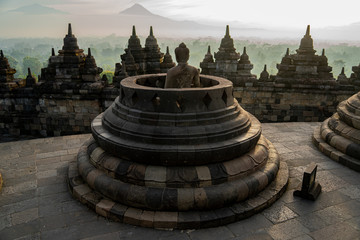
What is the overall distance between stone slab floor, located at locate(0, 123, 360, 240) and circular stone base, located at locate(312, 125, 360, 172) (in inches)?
6.2

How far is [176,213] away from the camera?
4832 mm

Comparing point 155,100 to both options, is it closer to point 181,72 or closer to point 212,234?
point 181,72

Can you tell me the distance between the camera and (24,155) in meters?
7.72

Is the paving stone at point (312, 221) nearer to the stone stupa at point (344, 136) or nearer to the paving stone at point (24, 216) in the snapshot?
the stone stupa at point (344, 136)

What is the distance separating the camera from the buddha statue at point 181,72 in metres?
6.13

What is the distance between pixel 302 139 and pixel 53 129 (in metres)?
11.8

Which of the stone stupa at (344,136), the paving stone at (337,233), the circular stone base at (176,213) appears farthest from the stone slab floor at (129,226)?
the stone stupa at (344,136)

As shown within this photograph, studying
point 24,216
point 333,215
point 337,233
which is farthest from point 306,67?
point 24,216

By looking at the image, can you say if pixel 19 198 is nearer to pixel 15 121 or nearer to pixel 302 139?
pixel 302 139

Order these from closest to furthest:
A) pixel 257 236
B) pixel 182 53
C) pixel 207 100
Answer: pixel 257 236 → pixel 207 100 → pixel 182 53

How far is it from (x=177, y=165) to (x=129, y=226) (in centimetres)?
140

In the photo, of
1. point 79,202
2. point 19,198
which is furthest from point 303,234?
point 19,198

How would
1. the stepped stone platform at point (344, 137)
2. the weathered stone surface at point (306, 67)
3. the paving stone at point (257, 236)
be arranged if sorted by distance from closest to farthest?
1. the paving stone at point (257, 236)
2. the stepped stone platform at point (344, 137)
3. the weathered stone surface at point (306, 67)

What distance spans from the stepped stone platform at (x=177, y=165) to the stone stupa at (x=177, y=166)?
0.06 ft
